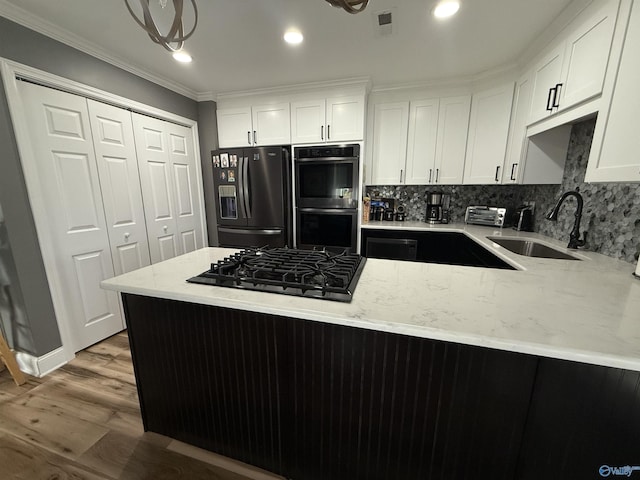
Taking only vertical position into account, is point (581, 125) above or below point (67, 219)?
above

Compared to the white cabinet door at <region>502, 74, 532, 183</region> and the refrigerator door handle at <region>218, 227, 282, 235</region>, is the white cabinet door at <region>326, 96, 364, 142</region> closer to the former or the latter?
the refrigerator door handle at <region>218, 227, 282, 235</region>

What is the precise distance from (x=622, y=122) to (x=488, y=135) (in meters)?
1.56

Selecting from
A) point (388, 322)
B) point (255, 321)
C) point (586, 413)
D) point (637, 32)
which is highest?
point (637, 32)

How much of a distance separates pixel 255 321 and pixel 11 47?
7.93 feet

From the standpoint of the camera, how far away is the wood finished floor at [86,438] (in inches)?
48.8

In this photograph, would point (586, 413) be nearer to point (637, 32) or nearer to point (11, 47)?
point (637, 32)

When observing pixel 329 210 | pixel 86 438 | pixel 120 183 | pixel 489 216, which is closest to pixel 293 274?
pixel 86 438

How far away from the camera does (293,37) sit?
6.23 feet

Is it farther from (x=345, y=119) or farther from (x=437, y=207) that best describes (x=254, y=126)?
(x=437, y=207)

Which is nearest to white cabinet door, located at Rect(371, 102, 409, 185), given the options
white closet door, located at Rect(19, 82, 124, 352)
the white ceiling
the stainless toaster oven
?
the white ceiling

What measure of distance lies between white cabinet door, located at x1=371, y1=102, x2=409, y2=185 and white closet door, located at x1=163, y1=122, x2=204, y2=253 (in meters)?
2.19

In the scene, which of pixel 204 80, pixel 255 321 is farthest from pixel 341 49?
pixel 255 321

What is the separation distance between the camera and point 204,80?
8.75 ft

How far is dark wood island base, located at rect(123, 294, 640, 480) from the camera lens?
0.75 meters
